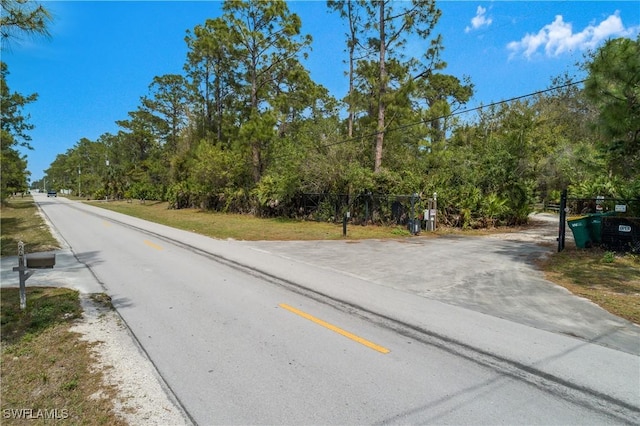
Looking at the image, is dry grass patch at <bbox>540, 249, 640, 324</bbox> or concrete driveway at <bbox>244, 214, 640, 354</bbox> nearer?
concrete driveway at <bbox>244, 214, 640, 354</bbox>

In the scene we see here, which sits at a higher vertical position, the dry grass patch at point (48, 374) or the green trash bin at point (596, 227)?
the green trash bin at point (596, 227)

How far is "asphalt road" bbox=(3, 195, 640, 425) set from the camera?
3.06 metres

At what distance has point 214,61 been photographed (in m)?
37.4

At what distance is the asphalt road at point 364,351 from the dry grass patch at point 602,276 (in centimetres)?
69

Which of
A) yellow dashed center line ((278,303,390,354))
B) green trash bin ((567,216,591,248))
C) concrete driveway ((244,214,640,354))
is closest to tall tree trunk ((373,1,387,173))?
concrete driveway ((244,214,640,354))

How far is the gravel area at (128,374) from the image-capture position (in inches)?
115

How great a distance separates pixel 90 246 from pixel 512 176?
68.9 feet

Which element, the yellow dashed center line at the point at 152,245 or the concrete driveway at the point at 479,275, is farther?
the yellow dashed center line at the point at 152,245

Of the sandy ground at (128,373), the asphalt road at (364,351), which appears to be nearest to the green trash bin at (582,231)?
the asphalt road at (364,351)

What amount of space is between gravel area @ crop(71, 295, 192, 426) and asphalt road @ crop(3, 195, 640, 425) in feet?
0.40

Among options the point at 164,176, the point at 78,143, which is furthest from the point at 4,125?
the point at 78,143

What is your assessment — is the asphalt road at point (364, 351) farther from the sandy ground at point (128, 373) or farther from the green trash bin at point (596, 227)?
the green trash bin at point (596, 227)

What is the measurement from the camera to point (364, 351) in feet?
13.7

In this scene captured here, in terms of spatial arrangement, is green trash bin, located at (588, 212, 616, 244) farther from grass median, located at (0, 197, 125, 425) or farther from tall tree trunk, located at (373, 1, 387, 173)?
grass median, located at (0, 197, 125, 425)
